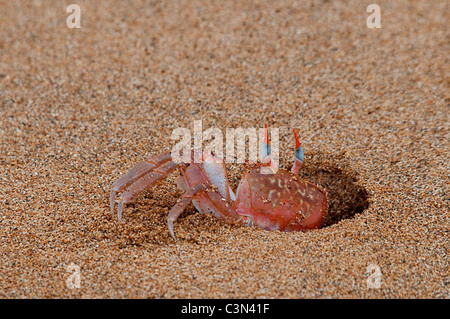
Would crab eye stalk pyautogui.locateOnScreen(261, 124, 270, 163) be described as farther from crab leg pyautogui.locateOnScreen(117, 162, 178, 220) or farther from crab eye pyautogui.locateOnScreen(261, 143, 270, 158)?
crab leg pyautogui.locateOnScreen(117, 162, 178, 220)

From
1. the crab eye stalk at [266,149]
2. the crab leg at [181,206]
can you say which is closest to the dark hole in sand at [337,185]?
the crab eye stalk at [266,149]

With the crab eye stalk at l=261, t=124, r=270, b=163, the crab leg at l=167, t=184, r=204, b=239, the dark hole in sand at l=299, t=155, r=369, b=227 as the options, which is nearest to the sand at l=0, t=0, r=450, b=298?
the dark hole in sand at l=299, t=155, r=369, b=227

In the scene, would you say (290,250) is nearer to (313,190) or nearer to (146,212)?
(313,190)

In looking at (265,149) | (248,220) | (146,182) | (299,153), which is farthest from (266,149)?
(146,182)

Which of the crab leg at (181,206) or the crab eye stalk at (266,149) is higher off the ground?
the crab eye stalk at (266,149)

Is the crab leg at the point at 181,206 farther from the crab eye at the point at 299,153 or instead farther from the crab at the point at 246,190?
the crab eye at the point at 299,153

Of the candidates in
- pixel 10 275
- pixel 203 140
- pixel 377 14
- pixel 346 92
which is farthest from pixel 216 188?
pixel 377 14
